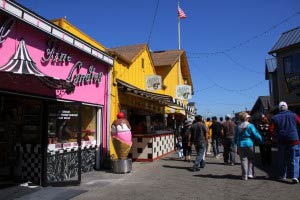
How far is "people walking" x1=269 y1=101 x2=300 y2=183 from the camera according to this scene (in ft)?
26.4

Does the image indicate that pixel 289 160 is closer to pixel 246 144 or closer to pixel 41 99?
pixel 246 144

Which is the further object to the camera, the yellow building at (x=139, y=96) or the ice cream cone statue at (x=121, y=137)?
the yellow building at (x=139, y=96)

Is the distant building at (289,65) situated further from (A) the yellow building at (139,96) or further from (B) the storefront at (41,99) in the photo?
(B) the storefront at (41,99)

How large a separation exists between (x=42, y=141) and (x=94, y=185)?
165cm

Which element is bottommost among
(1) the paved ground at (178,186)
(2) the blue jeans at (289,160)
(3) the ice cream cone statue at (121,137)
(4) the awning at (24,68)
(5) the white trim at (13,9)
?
(1) the paved ground at (178,186)

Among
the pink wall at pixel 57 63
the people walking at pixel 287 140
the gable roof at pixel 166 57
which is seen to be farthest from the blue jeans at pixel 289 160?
the gable roof at pixel 166 57

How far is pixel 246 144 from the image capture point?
8625 millimetres

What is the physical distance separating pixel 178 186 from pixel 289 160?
108 inches

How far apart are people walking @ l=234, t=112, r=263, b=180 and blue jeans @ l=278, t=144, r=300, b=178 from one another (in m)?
0.66

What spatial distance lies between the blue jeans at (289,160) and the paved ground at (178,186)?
1.14 feet

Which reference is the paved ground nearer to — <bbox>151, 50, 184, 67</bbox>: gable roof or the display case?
the display case

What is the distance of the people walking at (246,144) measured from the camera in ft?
28.2

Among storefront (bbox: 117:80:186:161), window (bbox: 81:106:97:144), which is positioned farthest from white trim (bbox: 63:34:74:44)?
storefront (bbox: 117:80:186:161)

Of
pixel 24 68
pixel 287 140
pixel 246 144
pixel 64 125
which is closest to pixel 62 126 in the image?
pixel 64 125
